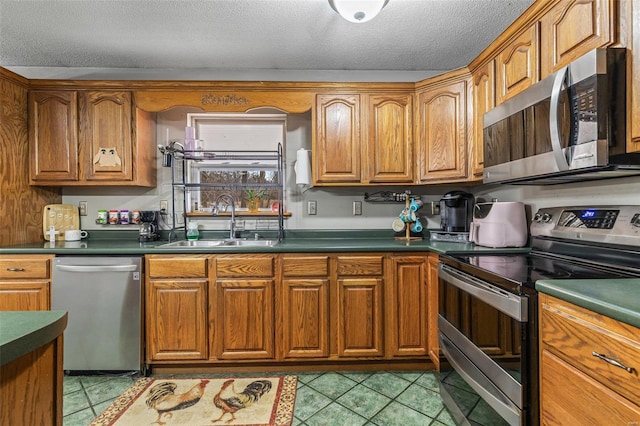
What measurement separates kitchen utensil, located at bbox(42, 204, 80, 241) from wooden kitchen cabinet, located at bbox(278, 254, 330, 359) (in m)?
1.95

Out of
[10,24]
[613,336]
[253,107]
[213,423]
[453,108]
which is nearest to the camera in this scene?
[613,336]

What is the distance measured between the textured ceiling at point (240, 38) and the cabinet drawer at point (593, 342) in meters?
1.85

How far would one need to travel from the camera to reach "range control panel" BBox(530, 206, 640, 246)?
52.5 inches

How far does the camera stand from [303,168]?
97.7 inches

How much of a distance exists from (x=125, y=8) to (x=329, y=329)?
2.46 metres

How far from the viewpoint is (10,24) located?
2.04m

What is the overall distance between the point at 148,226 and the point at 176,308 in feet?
2.70

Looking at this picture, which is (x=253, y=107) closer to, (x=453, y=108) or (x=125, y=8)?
(x=125, y=8)

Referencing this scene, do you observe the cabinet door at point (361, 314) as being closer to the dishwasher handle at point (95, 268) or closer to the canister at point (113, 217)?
the dishwasher handle at point (95, 268)

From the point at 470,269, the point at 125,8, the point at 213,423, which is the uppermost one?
the point at 125,8

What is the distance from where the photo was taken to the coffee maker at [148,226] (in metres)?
2.45

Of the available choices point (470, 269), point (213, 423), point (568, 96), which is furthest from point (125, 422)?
point (568, 96)

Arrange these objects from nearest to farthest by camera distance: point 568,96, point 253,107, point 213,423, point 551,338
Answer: point 551,338 < point 568,96 < point 213,423 < point 253,107

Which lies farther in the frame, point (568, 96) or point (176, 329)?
point (176, 329)
